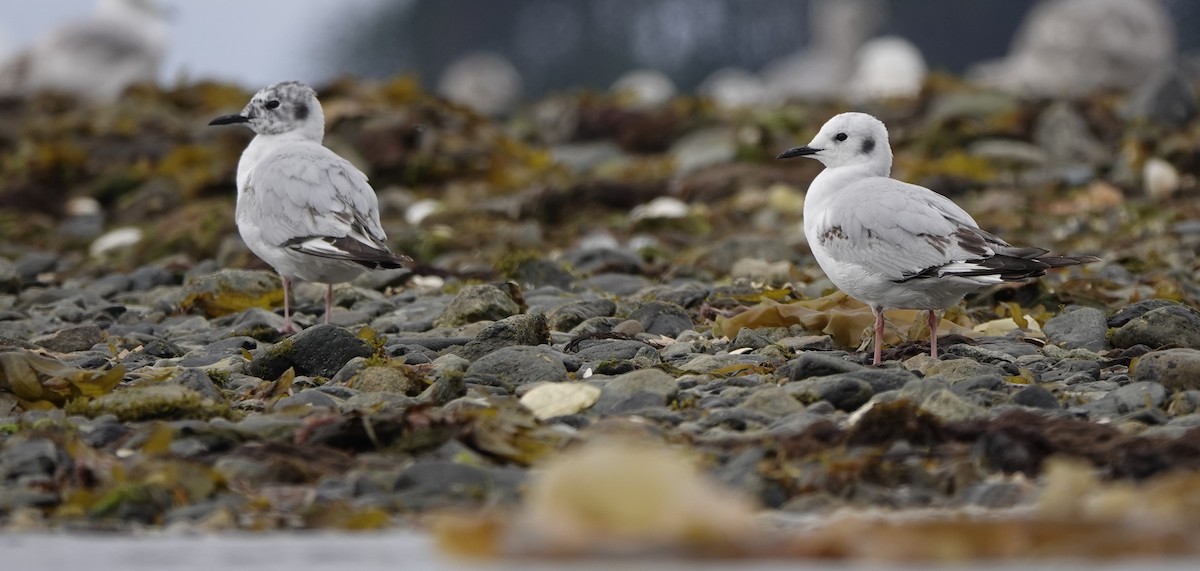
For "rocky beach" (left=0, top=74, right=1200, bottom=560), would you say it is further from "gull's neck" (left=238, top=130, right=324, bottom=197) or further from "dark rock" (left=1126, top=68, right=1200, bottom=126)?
"dark rock" (left=1126, top=68, right=1200, bottom=126)

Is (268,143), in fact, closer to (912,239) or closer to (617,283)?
(617,283)

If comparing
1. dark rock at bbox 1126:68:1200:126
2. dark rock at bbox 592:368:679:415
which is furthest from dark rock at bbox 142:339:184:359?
dark rock at bbox 1126:68:1200:126

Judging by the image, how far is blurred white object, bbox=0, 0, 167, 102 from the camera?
15.2 meters

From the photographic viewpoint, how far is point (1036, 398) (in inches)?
165

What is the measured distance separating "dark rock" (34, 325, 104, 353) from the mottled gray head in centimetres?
125

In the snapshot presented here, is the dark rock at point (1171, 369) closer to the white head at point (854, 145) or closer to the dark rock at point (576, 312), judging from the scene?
the white head at point (854, 145)

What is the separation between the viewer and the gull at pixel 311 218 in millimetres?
5512

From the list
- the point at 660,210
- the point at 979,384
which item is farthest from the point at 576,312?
the point at 660,210

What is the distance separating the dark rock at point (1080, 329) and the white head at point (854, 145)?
84cm

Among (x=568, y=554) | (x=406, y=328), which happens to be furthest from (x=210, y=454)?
(x=406, y=328)

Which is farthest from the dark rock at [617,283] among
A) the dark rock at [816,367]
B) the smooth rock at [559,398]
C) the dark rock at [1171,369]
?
the dark rock at [1171,369]

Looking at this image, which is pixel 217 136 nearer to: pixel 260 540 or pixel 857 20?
pixel 260 540

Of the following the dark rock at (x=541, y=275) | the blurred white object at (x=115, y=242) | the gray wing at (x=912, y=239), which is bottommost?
the gray wing at (x=912, y=239)

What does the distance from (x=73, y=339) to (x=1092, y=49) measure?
13892mm
